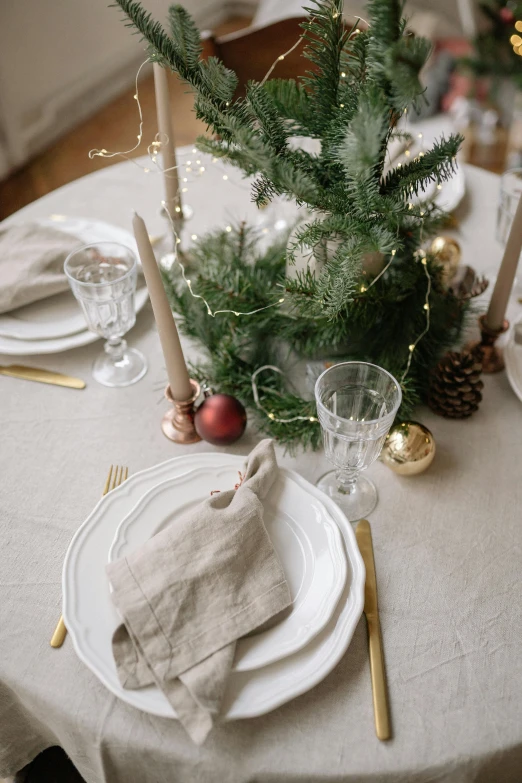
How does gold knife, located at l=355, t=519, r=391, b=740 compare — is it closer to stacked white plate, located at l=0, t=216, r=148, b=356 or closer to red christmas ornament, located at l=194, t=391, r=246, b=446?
red christmas ornament, located at l=194, t=391, r=246, b=446

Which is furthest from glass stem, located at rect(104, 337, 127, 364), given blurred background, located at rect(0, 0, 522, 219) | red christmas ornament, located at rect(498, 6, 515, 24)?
red christmas ornament, located at rect(498, 6, 515, 24)

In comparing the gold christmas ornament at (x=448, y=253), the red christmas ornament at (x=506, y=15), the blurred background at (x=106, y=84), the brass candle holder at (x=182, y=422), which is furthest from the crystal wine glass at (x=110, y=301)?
the red christmas ornament at (x=506, y=15)

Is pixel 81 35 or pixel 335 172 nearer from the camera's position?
pixel 335 172

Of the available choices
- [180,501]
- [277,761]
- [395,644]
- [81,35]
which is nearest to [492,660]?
[395,644]

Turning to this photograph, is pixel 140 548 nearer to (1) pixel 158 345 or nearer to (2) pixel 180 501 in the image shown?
(2) pixel 180 501

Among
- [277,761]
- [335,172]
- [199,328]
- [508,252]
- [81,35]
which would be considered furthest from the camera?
[81,35]

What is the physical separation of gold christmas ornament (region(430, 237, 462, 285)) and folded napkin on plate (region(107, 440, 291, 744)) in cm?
54

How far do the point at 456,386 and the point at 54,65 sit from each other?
9.12 feet

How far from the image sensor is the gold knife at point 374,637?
56 centimetres

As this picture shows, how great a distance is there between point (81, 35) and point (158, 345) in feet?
8.67

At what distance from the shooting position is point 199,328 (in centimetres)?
92

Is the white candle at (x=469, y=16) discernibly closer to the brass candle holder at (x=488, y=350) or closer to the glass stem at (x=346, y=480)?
the brass candle holder at (x=488, y=350)

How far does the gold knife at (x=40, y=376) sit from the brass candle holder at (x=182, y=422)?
0.16m

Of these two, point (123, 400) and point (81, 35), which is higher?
point (81, 35)
